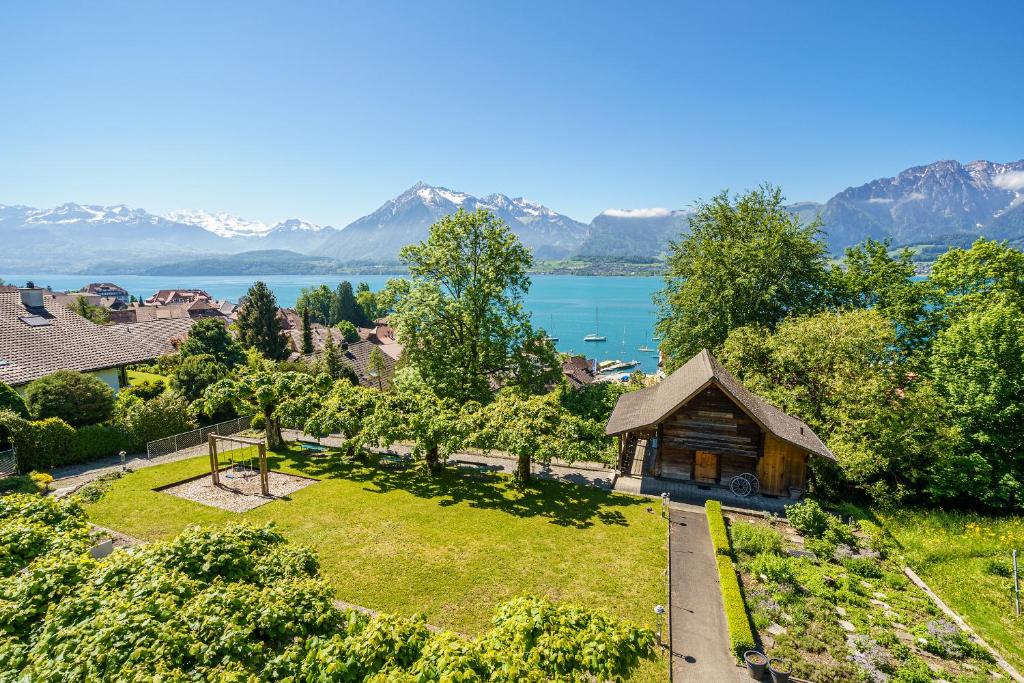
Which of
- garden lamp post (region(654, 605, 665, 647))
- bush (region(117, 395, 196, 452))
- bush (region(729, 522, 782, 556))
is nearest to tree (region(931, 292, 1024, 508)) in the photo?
bush (region(729, 522, 782, 556))

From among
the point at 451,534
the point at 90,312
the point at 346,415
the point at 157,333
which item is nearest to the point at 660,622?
the point at 451,534

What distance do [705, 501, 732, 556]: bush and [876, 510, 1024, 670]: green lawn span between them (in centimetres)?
619

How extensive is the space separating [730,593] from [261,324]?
5848cm

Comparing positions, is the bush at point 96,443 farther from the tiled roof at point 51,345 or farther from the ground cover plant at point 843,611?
the ground cover plant at point 843,611

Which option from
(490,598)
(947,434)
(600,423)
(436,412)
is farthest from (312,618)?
(947,434)

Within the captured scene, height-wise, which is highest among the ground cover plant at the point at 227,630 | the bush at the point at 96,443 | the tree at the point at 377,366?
the ground cover plant at the point at 227,630

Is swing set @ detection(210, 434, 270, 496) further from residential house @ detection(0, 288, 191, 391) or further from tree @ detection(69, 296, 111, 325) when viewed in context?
tree @ detection(69, 296, 111, 325)

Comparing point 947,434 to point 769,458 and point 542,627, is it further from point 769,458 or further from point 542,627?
point 542,627

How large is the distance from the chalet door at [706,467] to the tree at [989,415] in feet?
31.0

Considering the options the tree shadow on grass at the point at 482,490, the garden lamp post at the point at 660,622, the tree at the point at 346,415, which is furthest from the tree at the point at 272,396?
the garden lamp post at the point at 660,622

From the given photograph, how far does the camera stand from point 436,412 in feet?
74.9

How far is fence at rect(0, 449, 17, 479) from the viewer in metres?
21.5

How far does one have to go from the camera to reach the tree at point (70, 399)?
24641 millimetres

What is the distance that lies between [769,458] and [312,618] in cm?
2119
